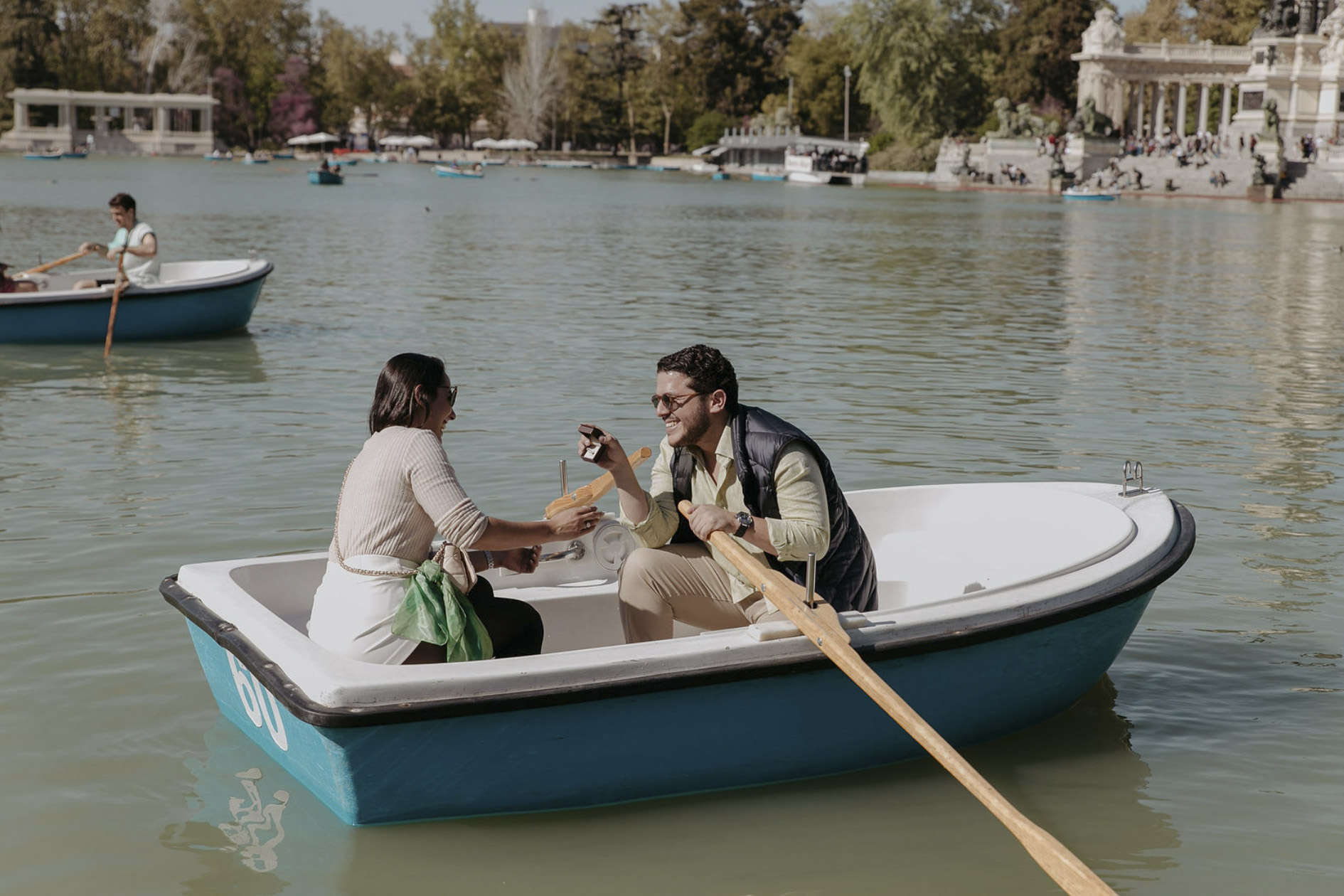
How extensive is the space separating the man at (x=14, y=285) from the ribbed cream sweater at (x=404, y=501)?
1068 cm

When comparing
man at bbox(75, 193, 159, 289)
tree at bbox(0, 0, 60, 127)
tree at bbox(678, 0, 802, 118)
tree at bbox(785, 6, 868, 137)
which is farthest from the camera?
tree at bbox(678, 0, 802, 118)

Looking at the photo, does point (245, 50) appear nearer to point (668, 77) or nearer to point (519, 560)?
point (668, 77)

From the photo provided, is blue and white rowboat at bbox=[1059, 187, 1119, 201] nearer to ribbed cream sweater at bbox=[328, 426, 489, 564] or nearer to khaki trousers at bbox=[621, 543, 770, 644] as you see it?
khaki trousers at bbox=[621, 543, 770, 644]

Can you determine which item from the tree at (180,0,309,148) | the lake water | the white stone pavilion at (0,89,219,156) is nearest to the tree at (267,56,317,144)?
the tree at (180,0,309,148)

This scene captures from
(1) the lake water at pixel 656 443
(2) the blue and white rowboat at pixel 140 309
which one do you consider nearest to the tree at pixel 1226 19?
(1) the lake water at pixel 656 443

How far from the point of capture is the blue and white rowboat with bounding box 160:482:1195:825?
4.02m

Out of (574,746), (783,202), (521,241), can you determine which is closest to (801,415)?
(574,746)

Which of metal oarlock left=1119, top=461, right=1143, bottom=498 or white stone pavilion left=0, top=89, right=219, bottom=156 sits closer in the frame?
metal oarlock left=1119, top=461, right=1143, bottom=498

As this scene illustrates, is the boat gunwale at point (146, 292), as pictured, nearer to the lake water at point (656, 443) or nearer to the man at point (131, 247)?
the man at point (131, 247)

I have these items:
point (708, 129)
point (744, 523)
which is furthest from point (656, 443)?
point (708, 129)

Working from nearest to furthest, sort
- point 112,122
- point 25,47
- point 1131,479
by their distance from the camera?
1. point 1131,479
2. point 25,47
3. point 112,122

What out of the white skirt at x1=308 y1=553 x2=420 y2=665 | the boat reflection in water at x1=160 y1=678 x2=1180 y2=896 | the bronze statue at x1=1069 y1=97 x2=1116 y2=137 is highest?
the bronze statue at x1=1069 y1=97 x2=1116 y2=137

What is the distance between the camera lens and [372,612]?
13.8ft

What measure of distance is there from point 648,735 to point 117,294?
34.5ft
